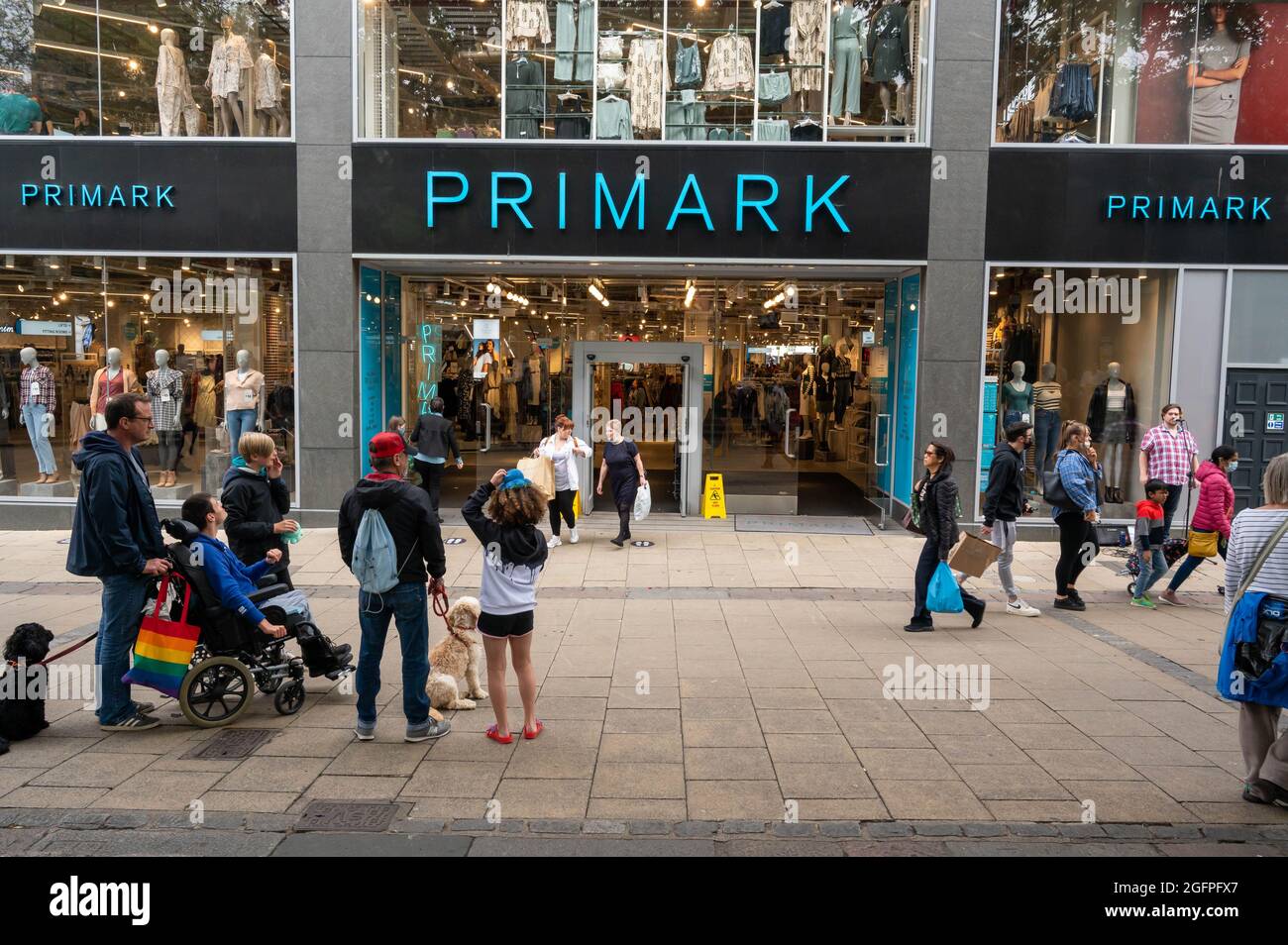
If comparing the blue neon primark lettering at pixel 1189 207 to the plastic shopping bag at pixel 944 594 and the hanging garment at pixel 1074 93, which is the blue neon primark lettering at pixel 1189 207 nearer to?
the hanging garment at pixel 1074 93

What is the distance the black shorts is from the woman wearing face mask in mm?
6050

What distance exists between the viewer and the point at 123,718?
601 cm

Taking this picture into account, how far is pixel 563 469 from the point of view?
12.2 m

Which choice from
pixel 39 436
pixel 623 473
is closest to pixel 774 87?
pixel 623 473

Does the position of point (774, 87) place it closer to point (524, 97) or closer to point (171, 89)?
point (524, 97)

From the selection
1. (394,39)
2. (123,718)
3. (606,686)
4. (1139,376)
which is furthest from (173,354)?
(1139,376)

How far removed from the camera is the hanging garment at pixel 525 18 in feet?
44.5

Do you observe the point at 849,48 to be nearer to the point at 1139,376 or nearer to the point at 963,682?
the point at 1139,376

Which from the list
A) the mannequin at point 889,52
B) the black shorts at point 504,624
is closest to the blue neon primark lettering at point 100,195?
the mannequin at point 889,52

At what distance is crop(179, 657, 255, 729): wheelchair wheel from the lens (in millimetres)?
5922

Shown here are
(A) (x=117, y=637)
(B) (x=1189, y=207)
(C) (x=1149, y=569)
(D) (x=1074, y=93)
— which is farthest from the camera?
(D) (x=1074, y=93)

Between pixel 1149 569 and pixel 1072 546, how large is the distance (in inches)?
41.7

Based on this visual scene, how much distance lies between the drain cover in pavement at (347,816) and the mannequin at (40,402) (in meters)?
11.8

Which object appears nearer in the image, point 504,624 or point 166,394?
point 504,624
